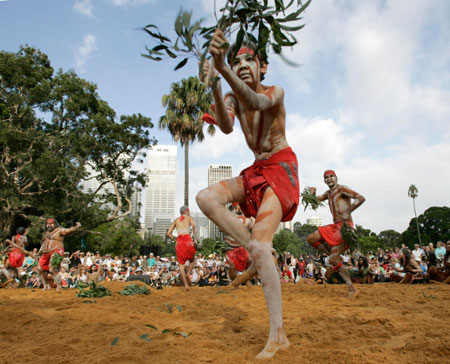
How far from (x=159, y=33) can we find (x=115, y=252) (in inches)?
1899

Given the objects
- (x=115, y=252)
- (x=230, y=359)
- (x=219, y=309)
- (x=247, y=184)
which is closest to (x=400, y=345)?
(x=230, y=359)

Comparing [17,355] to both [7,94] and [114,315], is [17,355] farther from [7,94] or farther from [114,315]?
[7,94]

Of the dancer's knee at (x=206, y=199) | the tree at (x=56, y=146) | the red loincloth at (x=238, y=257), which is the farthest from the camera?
the tree at (x=56, y=146)

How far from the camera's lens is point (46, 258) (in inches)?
344

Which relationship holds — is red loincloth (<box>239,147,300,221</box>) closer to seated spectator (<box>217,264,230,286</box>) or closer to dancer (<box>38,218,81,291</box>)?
dancer (<box>38,218,81,291</box>)

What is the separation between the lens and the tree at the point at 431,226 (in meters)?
50.2

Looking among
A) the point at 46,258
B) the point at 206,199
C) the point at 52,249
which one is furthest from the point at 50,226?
the point at 206,199

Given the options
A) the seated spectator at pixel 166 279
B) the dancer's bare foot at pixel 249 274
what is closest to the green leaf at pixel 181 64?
the dancer's bare foot at pixel 249 274

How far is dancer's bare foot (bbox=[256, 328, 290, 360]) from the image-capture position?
2004mm

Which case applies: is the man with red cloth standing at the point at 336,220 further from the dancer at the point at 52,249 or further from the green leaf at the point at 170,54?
the dancer at the point at 52,249

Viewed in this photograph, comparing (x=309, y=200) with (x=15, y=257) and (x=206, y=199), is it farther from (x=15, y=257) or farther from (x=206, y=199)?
(x=15, y=257)

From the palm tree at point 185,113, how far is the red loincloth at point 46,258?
45.4ft

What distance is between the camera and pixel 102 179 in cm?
2562

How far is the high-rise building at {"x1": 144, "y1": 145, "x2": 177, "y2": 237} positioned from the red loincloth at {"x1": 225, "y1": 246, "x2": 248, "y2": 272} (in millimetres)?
132679
